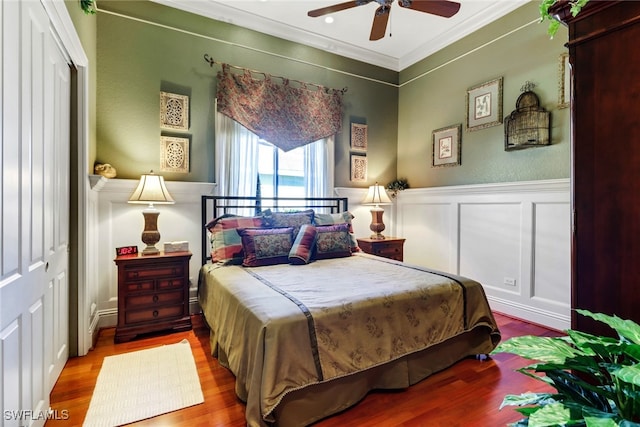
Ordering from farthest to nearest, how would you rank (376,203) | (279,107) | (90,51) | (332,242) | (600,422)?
1. (376,203)
2. (279,107)
3. (332,242)
4. (90,51)
5. (600,422)

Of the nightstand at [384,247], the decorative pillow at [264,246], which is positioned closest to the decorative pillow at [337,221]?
the nightstand at [384,247]

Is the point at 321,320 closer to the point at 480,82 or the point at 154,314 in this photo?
the point at 154,314

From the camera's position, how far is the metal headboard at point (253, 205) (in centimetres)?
335

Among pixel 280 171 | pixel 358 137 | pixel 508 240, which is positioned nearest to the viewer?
pixel 508 240

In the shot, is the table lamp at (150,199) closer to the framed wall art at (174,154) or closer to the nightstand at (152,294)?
the nightstand at (152,294)

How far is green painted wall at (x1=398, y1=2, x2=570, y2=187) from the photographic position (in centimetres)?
292

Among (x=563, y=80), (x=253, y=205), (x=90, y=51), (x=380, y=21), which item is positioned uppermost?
(x=380, y=21)

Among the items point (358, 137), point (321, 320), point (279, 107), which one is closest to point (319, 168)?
point (358, 137)

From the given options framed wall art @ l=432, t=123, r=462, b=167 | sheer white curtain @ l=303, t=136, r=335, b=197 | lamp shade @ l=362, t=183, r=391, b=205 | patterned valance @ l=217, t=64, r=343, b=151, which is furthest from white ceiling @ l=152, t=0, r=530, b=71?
lamp shade @ l=362, t=183, r=391, b=205

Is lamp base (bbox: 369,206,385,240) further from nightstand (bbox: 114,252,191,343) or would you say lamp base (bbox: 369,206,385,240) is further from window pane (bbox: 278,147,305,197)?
nightstand (bbox: 114,252,191,343)

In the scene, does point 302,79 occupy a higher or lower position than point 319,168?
higher

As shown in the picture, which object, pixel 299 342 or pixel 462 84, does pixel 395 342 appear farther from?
pixel 462 84

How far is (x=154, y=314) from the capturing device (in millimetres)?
2748

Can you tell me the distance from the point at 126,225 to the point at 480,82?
4167 millimetres
